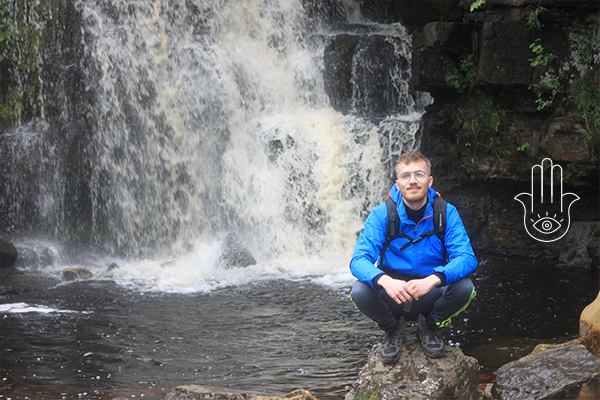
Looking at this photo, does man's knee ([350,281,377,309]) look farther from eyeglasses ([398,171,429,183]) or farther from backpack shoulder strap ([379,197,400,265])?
eyeglasses ([398,171,429,183])

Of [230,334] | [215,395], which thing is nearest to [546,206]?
[230,334]

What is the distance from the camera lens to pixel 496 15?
1042 cm

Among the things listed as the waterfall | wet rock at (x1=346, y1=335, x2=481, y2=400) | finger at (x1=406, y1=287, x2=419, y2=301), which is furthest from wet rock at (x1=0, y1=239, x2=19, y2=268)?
finger at (x1=406, y1=287, x2=419, y2=301)

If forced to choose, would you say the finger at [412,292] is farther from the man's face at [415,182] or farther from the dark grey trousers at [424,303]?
the man's face at [415,182]

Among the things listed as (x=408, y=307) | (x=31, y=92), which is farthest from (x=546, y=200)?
(x=31, y=92)

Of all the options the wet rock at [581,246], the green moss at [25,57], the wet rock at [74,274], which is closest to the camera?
the wet rock at [581,246]

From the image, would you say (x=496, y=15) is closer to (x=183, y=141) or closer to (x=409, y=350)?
(x=183, y=141)

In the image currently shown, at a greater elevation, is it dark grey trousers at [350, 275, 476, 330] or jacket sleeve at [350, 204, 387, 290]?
jacket sleeve at [350, 204, 387, 290]

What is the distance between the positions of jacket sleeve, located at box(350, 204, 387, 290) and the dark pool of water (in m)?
1.61

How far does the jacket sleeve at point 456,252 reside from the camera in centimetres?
384

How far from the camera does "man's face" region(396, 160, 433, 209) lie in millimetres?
4004

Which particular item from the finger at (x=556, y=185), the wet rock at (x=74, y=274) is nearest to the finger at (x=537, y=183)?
the finger at (x=556, y=185)

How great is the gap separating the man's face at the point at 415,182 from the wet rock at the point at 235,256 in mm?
7069

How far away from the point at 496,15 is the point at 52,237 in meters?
9.75
